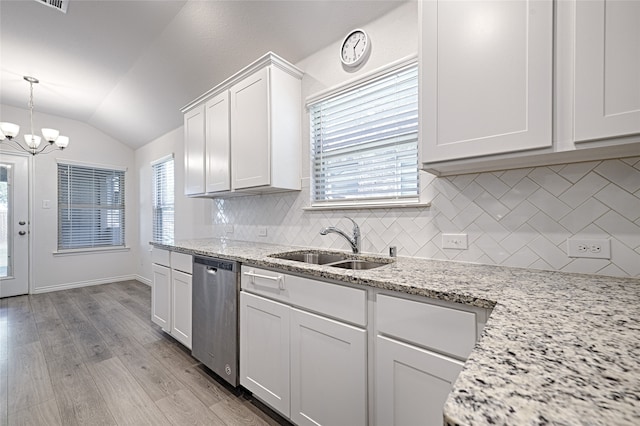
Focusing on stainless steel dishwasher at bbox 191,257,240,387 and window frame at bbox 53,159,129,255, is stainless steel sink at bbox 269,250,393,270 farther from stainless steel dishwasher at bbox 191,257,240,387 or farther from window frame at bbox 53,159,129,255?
window frame at bbox 53,159,129,255

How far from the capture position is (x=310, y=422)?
4.56ft

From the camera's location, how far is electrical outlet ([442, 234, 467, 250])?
1.52m

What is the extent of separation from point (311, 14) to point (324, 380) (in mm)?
2318

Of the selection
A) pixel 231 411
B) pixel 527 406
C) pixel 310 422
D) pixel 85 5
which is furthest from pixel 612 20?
pixel 85 5

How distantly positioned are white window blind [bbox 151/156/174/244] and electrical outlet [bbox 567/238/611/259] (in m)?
4.60

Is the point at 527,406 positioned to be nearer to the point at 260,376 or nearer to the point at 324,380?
the point at 324,380

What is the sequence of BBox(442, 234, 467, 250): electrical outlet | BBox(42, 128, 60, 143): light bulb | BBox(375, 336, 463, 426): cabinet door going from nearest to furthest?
BBox(375, 336, 463, 426): cabinet door → BBox(442, 234, 467, 250): electrical outlet → BBox(42, 128, 60, 143): light bulb

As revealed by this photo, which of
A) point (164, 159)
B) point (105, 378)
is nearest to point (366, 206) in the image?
point (105, 378)

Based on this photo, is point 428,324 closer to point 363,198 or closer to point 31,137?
point 363,198

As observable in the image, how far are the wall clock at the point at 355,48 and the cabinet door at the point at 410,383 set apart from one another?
179cm

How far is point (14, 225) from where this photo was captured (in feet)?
13.6

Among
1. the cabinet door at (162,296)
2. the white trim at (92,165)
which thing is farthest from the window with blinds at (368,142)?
the white trim at (92,165)

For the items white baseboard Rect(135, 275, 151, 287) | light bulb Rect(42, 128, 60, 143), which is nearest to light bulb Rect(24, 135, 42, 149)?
light bulb Rect(42, 128, 60, 143)

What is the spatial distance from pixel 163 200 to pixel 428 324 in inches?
183
